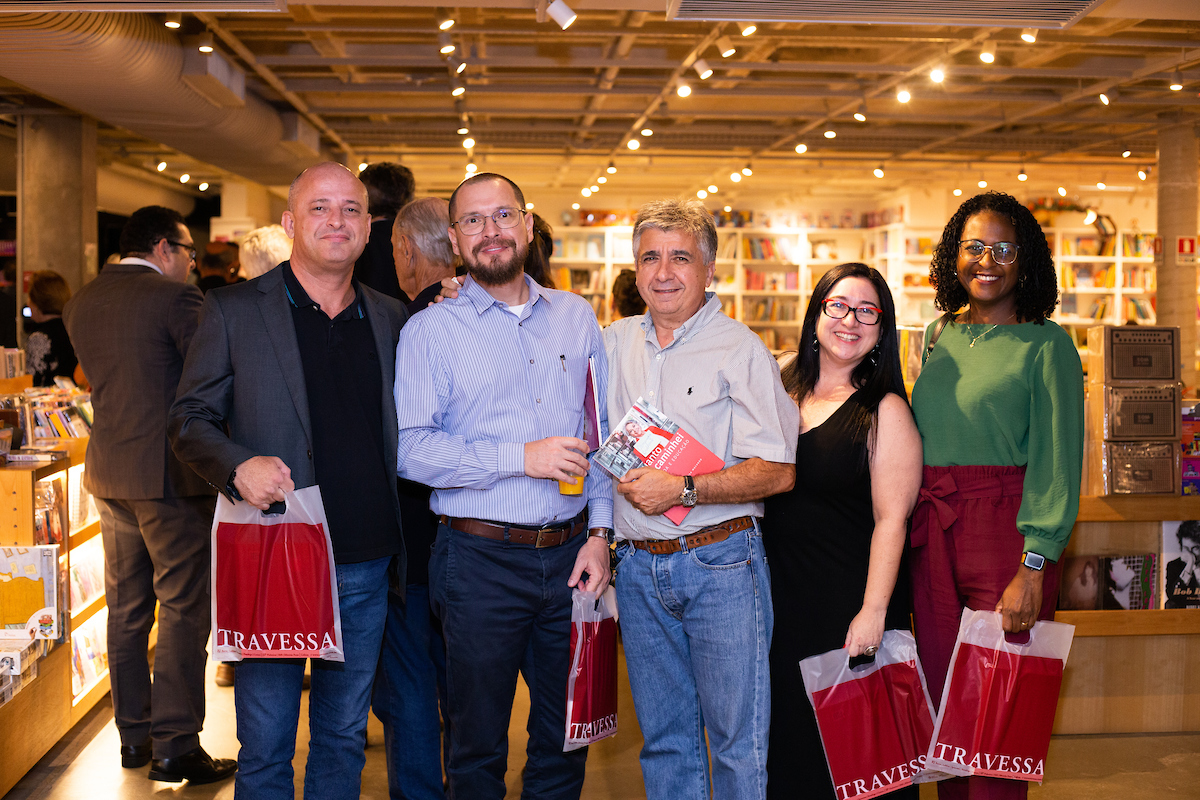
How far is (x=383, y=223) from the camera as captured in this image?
3.65 meters

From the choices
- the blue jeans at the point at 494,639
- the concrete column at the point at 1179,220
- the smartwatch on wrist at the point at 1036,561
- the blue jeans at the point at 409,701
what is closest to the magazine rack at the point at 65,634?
the blue jeans at the point at 409,701

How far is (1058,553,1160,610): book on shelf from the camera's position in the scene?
379 centimetres

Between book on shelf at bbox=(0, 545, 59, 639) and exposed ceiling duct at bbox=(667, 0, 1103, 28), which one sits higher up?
exposed ceiling duct at bbox=(667, 0, 1103, 28)

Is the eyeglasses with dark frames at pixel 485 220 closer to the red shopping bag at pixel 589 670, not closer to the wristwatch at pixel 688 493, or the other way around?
the wristwatch at pixel 688 493

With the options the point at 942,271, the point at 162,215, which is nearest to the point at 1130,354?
the point at 942,271

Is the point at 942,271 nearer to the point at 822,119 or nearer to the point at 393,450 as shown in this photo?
the point at 393,450

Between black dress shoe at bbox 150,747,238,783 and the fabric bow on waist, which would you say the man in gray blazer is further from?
the fabric bow on waist

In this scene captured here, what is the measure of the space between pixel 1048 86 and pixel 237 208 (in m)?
9.78

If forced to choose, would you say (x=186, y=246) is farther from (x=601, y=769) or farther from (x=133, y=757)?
(x=601, y=769)

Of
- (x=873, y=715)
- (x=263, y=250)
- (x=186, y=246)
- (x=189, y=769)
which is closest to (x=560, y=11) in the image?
(x=263, y=250)

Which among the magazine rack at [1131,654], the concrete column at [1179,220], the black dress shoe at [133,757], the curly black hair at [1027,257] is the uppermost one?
the concrete column at [1179,220]

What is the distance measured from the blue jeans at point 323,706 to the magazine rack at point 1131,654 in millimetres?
2838

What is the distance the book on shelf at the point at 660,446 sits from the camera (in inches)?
85.4

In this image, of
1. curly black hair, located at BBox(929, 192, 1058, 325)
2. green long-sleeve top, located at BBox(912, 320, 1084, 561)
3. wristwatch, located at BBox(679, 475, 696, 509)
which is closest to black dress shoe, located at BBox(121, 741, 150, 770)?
wristwatch, located at BBox(679, 475, 696, 509)
